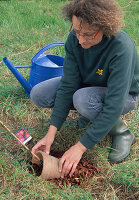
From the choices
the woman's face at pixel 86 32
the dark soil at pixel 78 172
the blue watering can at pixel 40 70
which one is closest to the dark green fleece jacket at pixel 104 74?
the woman's face at pixel 86 32

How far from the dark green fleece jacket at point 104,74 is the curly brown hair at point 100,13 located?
0.12 metres

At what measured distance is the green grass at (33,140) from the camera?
150cm

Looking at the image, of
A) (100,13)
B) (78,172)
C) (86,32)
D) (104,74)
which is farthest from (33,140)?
(100,13)

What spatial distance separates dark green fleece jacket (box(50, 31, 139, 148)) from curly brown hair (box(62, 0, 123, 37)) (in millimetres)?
121

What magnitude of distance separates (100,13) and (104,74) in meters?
0.44

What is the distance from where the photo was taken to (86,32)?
4.29 feet

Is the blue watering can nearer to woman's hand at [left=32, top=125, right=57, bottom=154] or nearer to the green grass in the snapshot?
the green grass

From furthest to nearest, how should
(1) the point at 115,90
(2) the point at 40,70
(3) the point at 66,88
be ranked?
(2) the point at 40,70, (3) the point at 66,88, (1) the point at 115,90

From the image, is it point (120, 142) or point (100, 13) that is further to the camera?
point (120, 142)

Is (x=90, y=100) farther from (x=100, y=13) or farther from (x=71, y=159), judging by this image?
(x=100, y=13)

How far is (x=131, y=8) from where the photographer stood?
5.10 meters

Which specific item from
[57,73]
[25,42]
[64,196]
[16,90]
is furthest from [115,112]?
[25,42]

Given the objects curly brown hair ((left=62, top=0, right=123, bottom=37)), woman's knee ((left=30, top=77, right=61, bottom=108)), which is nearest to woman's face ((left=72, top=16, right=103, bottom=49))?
curly brown hair ((left=62, top=0, right=123, bottom=37))

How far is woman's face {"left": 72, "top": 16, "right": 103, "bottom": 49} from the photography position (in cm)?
129
